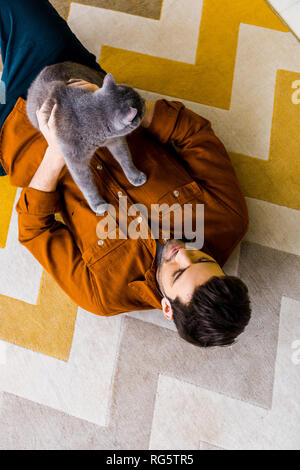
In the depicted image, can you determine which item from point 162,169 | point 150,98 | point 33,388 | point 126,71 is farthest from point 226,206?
point 33,388

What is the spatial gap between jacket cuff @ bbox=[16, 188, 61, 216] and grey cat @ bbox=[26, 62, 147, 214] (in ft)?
0.36

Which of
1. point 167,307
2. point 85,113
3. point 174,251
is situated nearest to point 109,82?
point 85,113

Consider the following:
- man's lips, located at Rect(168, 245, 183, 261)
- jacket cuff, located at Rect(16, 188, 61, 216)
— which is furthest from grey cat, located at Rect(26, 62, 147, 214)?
man's lips, located at Rect(168, 245, 183, 261)

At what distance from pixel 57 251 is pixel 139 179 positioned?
1.04 feet

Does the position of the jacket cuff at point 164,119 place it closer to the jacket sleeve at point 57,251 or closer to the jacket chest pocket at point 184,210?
the jacket chest pocket at point 184,210

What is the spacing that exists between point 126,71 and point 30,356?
109 cm

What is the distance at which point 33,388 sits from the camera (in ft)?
3.94

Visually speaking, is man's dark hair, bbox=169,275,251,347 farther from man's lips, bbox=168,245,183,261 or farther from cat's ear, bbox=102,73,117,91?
cat's ear, bbox=102,73,117,91

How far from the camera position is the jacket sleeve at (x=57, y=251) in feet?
3.22

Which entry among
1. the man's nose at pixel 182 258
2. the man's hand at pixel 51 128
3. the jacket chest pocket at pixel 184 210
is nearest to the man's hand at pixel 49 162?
the man's hand at pixel 51 128

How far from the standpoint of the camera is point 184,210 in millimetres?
999

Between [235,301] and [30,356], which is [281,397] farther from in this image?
[30,356]

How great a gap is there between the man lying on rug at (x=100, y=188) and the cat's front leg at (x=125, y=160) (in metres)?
0.03

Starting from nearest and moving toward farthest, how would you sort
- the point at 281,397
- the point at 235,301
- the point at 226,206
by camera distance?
the point at 235,301, the point at 226,206, the point at 281,397
